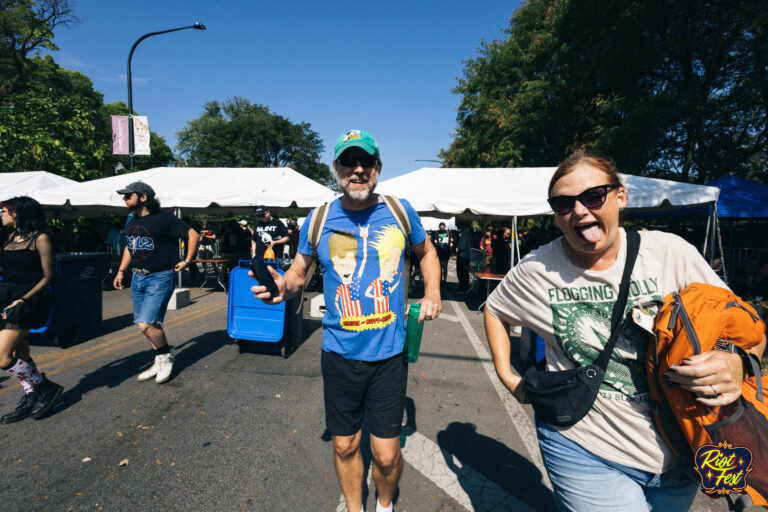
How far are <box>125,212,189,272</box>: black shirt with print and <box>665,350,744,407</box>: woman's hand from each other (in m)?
4.50

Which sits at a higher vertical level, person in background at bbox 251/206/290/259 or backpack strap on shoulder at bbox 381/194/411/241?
backpack strap on shoulder at bbox 381/194/411/241

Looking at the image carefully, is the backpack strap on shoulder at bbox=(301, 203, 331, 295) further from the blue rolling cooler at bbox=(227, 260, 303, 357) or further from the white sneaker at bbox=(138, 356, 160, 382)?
the white sneaker at bbox=(138, 356, 160, 382)

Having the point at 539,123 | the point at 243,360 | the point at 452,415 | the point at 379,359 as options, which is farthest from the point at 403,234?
the point at 539,123

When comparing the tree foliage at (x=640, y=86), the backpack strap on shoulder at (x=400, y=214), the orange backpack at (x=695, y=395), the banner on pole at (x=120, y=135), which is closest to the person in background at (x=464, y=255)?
the tree foliage at (x=640, y=86)

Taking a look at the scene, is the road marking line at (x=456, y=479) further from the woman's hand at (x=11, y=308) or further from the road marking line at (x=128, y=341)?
the road marking line at (x=128, y=341)

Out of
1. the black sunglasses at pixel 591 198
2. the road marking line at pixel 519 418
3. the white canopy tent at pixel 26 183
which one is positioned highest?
the white canopy tent at pixel 26 183

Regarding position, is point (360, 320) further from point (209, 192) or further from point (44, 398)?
point (209, 192)

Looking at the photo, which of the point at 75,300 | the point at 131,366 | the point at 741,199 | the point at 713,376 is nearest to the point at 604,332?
the point at 713,376

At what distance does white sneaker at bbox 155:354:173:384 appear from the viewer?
13.9 ft

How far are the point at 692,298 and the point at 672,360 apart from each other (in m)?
0.21

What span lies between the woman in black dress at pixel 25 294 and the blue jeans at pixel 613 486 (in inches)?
172

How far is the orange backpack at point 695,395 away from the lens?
42.1 inches

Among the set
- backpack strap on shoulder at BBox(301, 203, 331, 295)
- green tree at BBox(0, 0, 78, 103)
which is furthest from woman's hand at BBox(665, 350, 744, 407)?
green tree at BBox(0, 0, 78, 103)

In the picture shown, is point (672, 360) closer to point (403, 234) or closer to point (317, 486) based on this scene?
point (403, 234)
